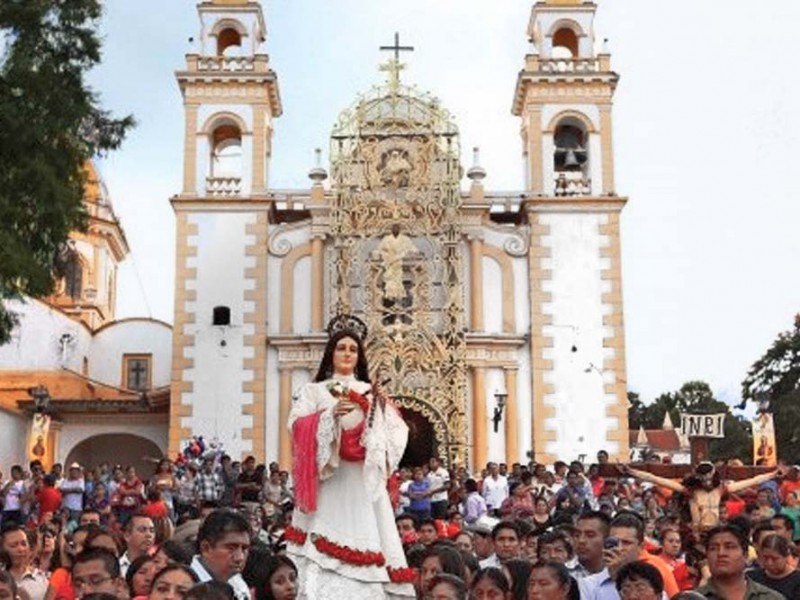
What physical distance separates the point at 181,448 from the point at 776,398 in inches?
775

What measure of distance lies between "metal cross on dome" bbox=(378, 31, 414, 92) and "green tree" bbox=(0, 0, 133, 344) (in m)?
11.5

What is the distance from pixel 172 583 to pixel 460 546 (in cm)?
434

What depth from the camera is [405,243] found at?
28.5 metres

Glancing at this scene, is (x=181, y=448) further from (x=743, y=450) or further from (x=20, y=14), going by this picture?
(x=743, y=450)

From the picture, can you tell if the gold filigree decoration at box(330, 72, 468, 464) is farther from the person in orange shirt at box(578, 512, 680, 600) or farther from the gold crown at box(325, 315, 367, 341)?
the person in orange shirt at box(578, 512, 680, 600)

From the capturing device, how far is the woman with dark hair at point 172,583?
249 inches

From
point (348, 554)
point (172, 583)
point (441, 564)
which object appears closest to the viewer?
point (172, 583)

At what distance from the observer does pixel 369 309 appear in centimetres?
2822

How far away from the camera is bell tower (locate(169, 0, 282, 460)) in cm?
2820

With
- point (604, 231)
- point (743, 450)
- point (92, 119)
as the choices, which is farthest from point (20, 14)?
point (743, 450)

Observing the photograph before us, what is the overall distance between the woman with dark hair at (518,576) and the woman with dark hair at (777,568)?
1.40m

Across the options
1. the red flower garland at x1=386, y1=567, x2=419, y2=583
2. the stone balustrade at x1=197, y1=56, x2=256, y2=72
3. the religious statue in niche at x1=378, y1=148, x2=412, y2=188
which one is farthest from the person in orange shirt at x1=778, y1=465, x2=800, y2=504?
the stone balustrade at x1=197, y1=56, x2=256, y2=72

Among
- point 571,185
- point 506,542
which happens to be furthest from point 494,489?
point 571,185

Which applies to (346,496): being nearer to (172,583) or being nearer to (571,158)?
(172,583)
